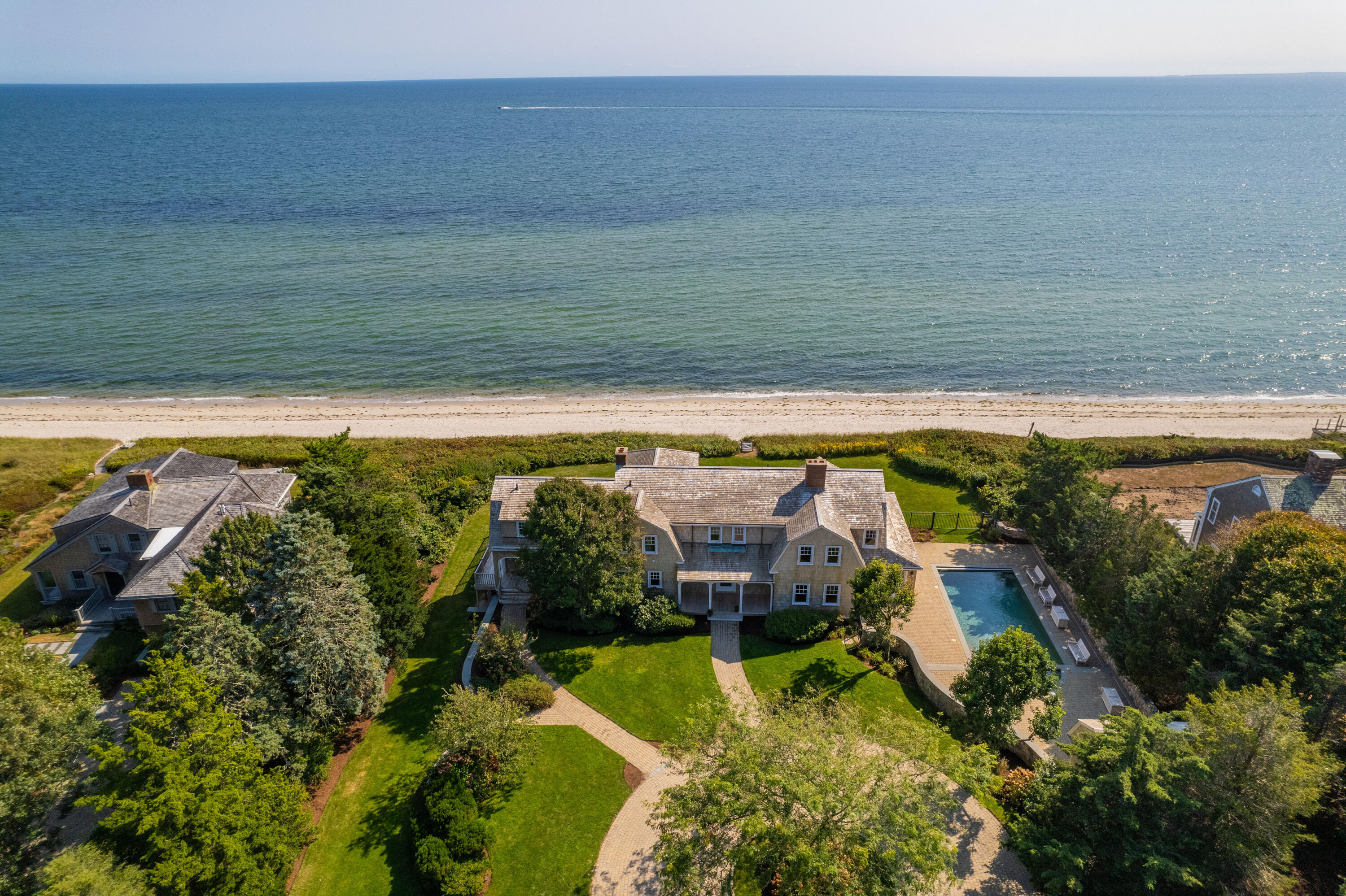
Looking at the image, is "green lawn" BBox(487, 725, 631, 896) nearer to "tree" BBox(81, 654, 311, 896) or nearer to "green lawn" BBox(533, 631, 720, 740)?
"green lawn" BBox(533, 631, 720, 740)

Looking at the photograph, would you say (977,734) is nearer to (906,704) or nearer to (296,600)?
(906,704)

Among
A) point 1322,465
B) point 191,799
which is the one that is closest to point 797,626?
point 191,799

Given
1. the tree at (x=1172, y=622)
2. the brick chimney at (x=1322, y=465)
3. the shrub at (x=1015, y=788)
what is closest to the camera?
the shrub at (x=1015, y=788)

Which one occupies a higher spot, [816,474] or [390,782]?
[816,474]

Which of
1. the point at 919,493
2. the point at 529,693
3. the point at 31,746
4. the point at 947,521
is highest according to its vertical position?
the point at 31,746

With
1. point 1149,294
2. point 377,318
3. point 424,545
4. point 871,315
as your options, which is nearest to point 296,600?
point 424,545

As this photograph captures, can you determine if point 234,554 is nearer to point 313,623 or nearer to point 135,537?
point 313,623

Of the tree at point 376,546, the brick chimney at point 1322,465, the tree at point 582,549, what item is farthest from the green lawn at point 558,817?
the brick chimney at point 1322,465

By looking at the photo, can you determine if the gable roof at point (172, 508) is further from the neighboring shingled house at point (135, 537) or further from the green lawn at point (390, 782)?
the green lawn at point (390, 782)
